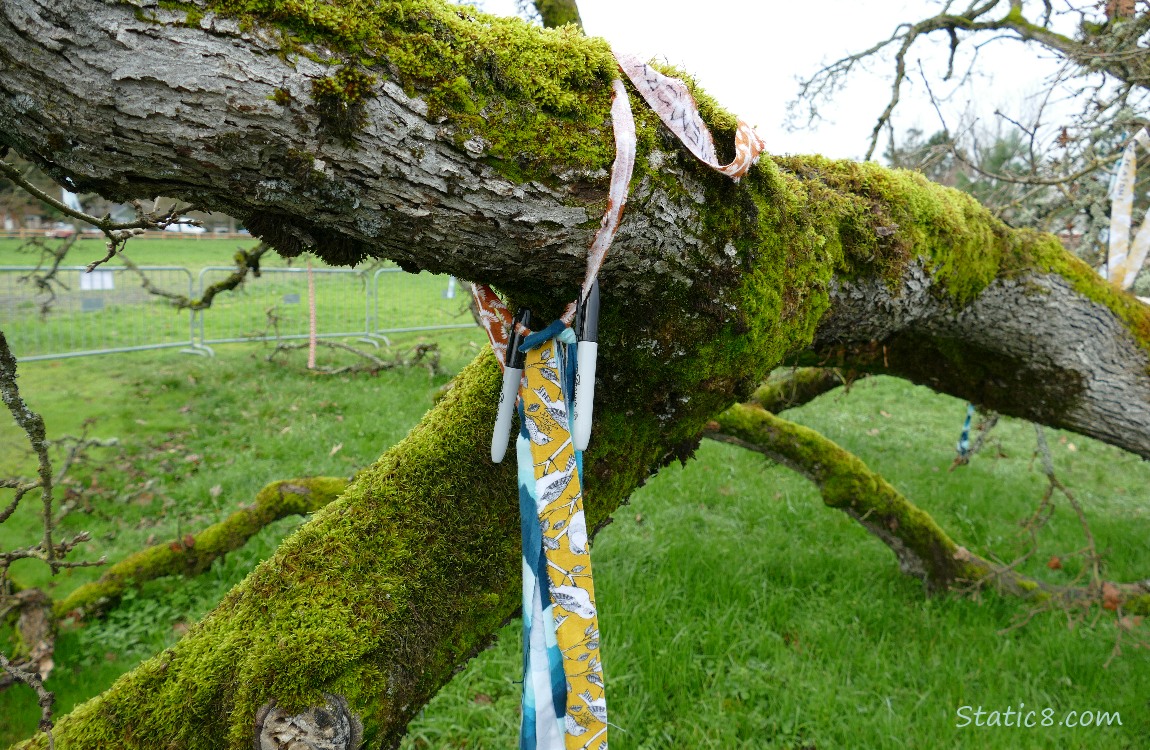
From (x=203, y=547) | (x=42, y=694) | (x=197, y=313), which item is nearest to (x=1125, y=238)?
(x=42, y=694)

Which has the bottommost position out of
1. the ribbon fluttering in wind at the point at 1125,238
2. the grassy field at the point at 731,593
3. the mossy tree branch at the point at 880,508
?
the grassy field at the point at 731,593

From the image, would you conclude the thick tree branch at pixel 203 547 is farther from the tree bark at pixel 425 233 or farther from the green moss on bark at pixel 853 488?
the green moss on bark at pixel 853 488

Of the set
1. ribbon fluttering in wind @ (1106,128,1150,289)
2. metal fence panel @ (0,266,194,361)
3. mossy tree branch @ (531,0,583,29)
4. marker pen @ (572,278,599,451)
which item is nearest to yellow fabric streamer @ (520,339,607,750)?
marker pen @ (572,278,599,451)

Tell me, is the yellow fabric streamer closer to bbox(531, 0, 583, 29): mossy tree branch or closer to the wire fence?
bbox(531, 0, 583, 29): mossy tree branch

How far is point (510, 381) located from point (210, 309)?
12.6 meters

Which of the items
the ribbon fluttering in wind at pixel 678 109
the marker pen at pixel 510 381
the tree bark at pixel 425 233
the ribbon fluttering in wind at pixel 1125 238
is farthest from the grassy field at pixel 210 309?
the ribbon fluttering in wind at pixel 678 109

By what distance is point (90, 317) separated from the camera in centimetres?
1047

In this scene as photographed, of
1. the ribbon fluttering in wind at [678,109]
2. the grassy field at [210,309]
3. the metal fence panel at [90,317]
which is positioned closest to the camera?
the ribbon fluttering in wind at [678,109]

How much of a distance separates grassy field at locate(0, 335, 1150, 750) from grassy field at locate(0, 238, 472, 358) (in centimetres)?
231

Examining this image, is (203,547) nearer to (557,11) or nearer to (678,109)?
(557,11)

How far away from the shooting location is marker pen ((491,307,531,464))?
162cm

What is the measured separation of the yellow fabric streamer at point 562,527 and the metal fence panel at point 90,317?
30.5ft

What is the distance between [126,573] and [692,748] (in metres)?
3.52

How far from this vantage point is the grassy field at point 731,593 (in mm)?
3461
